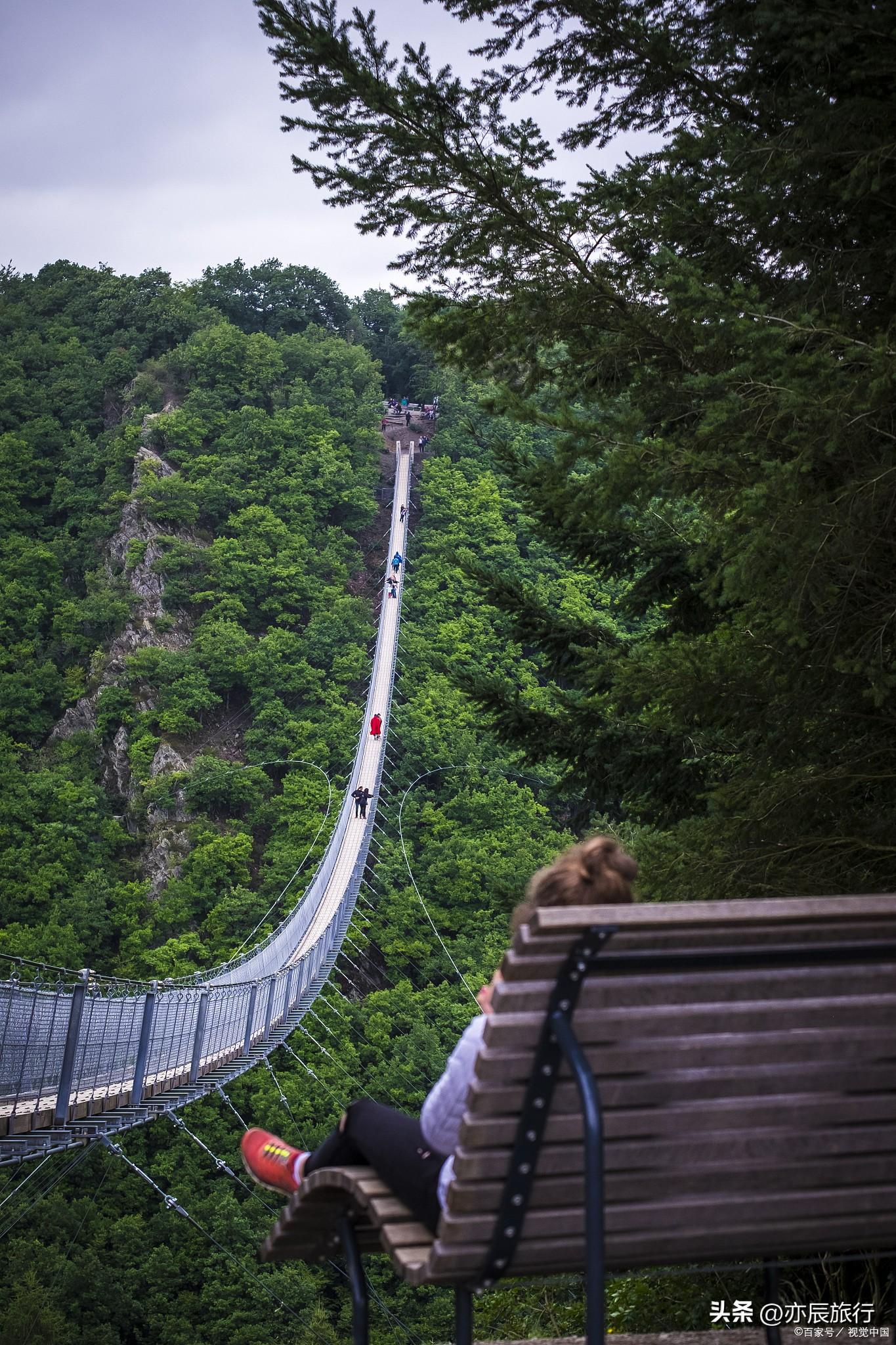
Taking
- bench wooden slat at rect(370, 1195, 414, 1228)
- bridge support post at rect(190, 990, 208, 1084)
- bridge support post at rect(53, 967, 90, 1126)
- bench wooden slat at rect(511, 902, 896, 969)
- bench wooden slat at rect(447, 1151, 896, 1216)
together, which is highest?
bench wooden slat at rect(511, 902, 896, 969)

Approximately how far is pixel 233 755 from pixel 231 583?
22.6ft

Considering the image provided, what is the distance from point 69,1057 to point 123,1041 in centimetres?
128

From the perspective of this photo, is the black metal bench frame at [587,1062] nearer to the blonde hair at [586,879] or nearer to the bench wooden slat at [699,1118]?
the bench wooden slat at [699,1118]

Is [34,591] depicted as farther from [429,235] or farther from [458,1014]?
[429,235]

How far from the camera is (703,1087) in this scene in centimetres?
122

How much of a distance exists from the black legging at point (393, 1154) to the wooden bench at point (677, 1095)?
5.5 inches

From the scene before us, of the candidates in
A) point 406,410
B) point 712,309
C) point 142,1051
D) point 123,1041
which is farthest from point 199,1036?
point 406,410

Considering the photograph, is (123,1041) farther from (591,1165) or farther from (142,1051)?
(591,1165)

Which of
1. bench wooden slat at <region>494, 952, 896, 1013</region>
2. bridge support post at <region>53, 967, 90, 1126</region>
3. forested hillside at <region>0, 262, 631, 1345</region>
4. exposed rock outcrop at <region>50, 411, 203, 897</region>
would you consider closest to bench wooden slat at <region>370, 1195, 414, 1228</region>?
bench wooden slat at <region>494, 952, 896, 1013</region>

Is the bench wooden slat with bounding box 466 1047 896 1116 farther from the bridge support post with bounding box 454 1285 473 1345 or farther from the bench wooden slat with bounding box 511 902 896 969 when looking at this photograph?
the bridge support post with bounding box 454 1285 473 1345

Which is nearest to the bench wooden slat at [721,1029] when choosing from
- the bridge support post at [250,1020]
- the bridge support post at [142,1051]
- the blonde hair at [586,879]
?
the blonde hair at [586,879]

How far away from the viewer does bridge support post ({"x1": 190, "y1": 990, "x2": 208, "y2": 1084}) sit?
9.51 m

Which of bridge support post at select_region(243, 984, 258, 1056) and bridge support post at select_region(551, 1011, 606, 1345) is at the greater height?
bridge support post at select_region(551, 1011, 606, 1345)

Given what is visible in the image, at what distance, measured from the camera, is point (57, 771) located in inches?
1231
